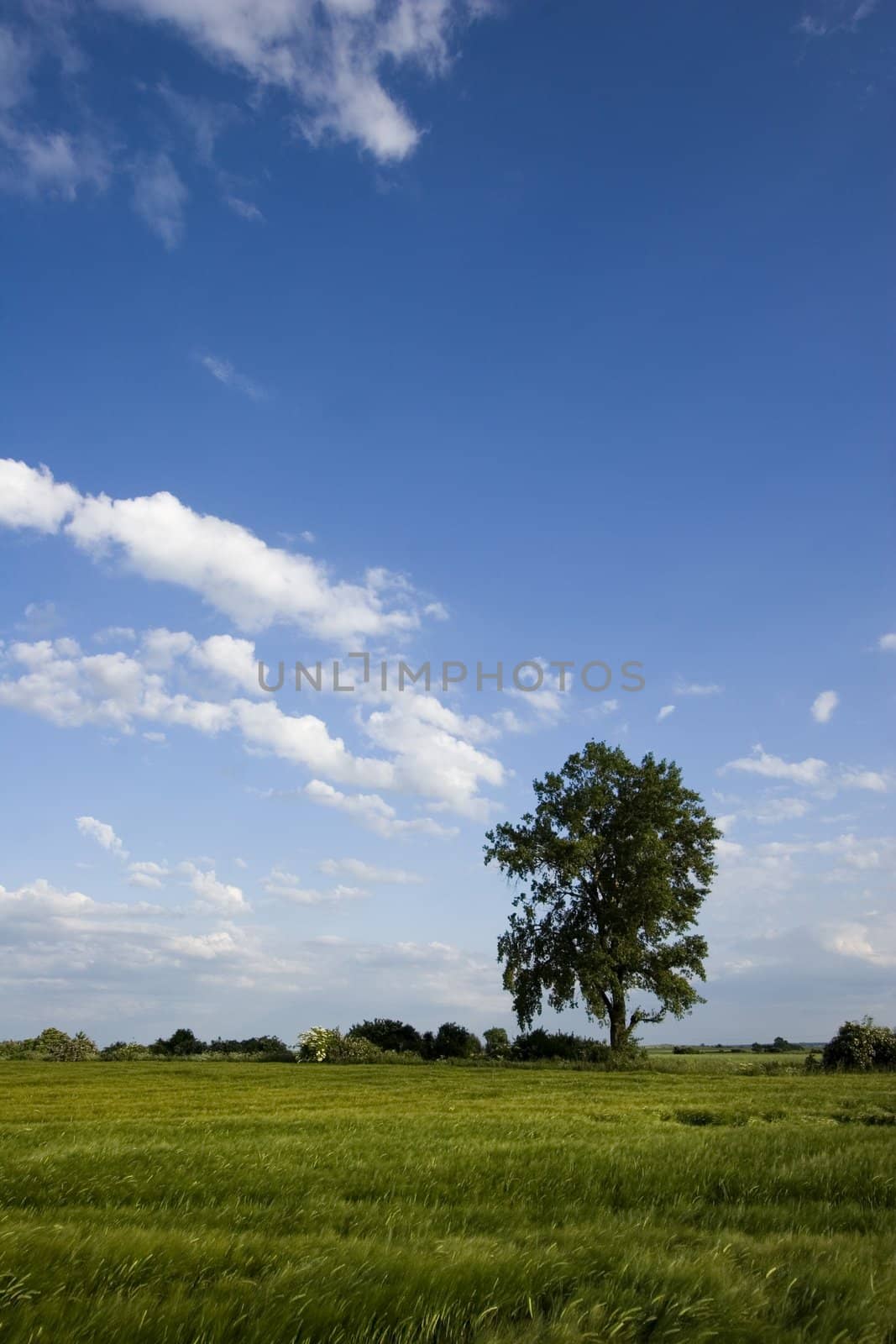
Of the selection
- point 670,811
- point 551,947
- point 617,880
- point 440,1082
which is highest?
point 670,811

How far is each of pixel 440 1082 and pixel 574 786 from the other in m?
21.6

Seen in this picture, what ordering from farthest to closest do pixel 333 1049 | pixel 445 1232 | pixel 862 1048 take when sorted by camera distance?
1. pixel 333 1049
2. pixel 862 1048
3. pixel 445 1232

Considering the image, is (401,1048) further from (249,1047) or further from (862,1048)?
(862,1048)

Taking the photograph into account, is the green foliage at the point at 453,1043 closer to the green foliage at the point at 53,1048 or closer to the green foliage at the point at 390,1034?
the green foliage at the point at 390,1034

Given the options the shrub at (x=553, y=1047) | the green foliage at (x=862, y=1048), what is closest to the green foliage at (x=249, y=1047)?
the shrub at (x=553, y=1047)

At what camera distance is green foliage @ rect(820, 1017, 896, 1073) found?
38.8 metres

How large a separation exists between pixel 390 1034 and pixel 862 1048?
78.5 feet

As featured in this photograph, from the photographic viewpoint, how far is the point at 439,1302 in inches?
155

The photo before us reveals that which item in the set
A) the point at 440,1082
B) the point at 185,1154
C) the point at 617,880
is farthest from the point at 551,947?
the point at 185,1154

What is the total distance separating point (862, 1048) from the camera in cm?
3884

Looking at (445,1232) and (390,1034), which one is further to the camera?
(390,1034)

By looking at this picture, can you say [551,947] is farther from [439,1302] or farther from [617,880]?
[439,1302]

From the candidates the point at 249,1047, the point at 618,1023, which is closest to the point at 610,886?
the point at 618,1023

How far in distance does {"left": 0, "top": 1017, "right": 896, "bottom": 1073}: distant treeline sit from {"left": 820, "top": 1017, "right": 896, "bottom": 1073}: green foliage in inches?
1.5
